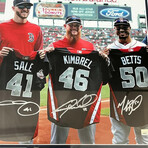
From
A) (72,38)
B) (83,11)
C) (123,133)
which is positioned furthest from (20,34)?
(123,133)

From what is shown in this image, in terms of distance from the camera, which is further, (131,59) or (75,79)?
(131,59)

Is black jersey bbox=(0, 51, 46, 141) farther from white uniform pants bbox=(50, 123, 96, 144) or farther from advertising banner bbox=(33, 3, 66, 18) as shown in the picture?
advertising banner bbox=(33, 3, 66, 18)

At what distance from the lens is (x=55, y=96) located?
177 cm

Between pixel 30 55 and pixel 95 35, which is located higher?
pixel 95 35

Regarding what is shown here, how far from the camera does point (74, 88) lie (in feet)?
5.86

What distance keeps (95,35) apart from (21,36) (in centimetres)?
74

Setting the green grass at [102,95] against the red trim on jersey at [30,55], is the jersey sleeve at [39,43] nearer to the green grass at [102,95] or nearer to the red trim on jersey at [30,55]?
the red trim on jersey at [30,55]

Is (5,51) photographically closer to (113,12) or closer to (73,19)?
(73,19)

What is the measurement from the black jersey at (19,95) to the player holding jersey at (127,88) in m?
0.72

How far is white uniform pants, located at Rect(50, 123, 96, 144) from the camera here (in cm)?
172

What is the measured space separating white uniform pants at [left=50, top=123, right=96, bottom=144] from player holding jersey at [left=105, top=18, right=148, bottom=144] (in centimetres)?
22
